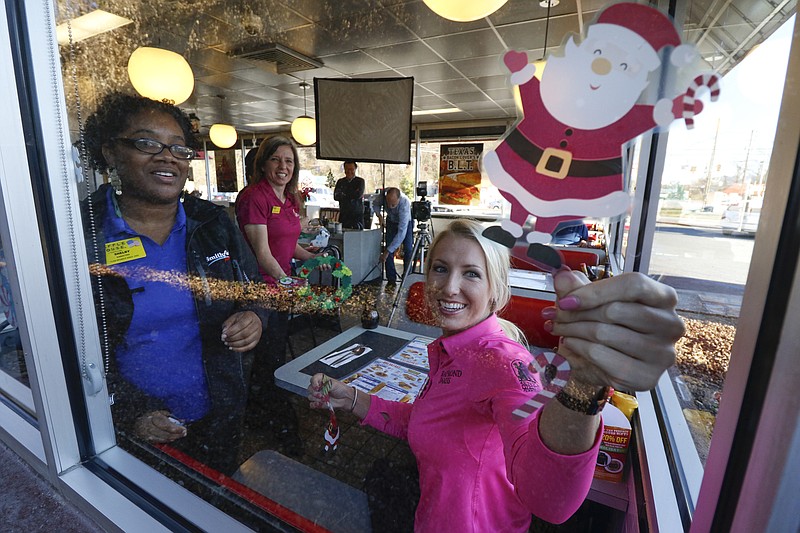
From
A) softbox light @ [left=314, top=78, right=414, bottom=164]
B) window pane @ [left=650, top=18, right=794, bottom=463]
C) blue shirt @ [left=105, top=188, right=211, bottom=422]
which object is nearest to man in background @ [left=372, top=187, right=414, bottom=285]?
softbox light @ [left=314, top=78, right=414, bottom=164]

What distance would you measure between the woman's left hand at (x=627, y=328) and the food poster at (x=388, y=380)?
897 mm

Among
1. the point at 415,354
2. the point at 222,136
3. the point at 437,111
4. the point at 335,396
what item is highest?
the point at 437,111

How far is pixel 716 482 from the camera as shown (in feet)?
0.89

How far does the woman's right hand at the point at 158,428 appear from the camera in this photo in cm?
83

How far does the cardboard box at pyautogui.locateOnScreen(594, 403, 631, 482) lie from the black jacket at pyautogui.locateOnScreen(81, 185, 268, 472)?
2.99 ft

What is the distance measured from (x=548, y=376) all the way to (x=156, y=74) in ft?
3.71

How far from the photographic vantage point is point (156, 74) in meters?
0.95

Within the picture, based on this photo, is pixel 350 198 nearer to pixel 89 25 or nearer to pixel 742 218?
pixel 89 25

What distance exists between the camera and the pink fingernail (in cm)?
27

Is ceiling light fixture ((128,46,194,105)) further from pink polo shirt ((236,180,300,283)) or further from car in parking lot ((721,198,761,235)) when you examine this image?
car in parking lot ((721,198,761,235))

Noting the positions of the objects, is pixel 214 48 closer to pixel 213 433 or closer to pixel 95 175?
pixel 95 175

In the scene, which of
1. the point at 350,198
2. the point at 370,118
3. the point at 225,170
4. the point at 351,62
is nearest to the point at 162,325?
the point at 370,118

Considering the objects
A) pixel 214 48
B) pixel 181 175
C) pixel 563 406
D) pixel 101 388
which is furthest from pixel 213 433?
pixel 214 48

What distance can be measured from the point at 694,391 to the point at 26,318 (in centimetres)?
102
